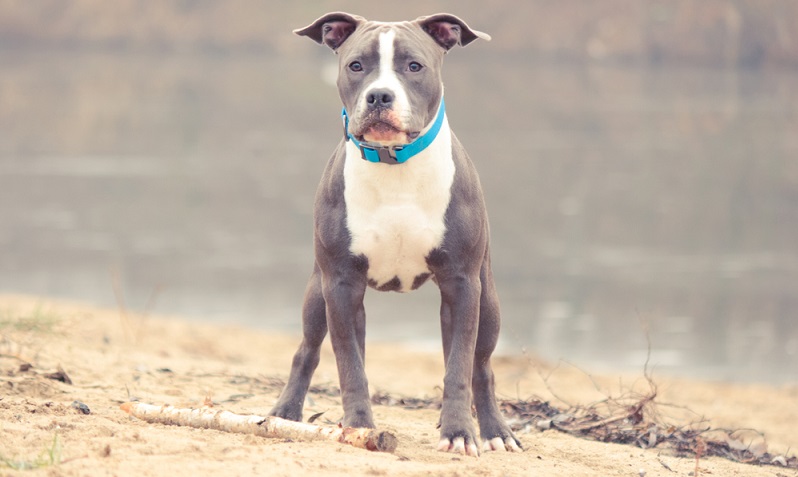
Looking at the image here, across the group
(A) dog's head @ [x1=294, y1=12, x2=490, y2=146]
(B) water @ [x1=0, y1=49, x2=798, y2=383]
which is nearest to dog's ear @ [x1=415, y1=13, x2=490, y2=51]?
(A) dog's head @ [x1=294, y1=12, x2=490, y2=146]

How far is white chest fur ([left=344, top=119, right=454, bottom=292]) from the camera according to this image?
4961 mm

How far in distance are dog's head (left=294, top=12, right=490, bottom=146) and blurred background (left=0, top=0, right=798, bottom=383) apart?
1.92 m

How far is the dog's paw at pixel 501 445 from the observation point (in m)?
5.37

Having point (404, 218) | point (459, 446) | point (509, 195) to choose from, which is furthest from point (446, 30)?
point (509, 195)

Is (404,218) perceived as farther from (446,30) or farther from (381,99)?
(446,30)

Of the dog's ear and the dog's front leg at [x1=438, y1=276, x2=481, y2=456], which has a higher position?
Result: the dog's ear

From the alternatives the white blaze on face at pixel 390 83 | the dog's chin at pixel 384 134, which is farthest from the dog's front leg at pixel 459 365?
the white blaze on face at pixel 390 83

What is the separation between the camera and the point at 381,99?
15.3 feet

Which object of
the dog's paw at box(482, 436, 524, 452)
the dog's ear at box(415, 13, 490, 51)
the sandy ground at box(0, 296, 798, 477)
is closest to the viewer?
the sandy ground at box(0, 296, 798, 477)

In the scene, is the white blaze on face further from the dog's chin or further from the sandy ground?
the sandy ground

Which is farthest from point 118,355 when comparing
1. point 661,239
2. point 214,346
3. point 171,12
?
point 171,12

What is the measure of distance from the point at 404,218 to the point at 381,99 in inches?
22.0

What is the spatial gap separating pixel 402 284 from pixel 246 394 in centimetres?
182

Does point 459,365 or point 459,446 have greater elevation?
point 459,365
